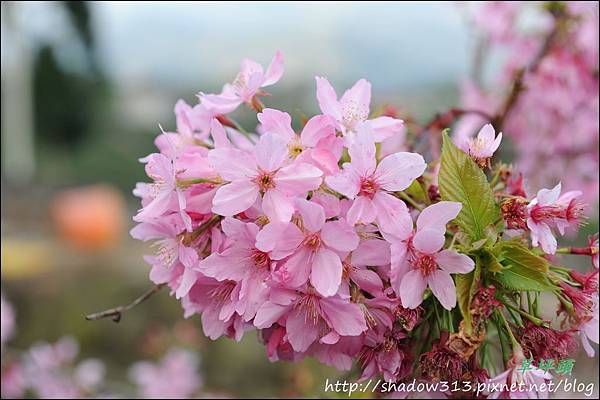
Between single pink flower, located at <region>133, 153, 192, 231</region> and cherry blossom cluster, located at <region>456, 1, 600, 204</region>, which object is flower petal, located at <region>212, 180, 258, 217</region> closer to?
single pink flower, located at <region>133, 153, 192, 231</region>

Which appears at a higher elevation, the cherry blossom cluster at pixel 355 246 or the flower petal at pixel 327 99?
the flower petal at pixel 327 99

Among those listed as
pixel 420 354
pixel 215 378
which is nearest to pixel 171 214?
pixel 420 354

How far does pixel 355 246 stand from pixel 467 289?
89 mm

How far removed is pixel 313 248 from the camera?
0.42m

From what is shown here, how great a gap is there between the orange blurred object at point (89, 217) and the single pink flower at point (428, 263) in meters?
3.73

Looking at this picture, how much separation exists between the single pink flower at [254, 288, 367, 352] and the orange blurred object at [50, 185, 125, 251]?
145 inches

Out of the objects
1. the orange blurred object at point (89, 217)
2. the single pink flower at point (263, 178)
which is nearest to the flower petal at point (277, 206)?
the single pink flower at point (263, 178)

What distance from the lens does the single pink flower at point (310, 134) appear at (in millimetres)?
438

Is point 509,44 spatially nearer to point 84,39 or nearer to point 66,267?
point 66,267

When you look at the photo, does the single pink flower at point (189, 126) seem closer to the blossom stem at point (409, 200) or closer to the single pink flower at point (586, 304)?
the blossom stem at point (409, 200)

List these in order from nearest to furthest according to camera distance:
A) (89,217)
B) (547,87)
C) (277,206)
Result: 1. (277,206)
2. (547,87)
3. (89,217)

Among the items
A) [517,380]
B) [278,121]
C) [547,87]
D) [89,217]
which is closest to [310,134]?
[278,121]

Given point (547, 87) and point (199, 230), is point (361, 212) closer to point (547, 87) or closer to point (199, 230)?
point (199, 230)

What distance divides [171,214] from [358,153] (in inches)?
5.9
